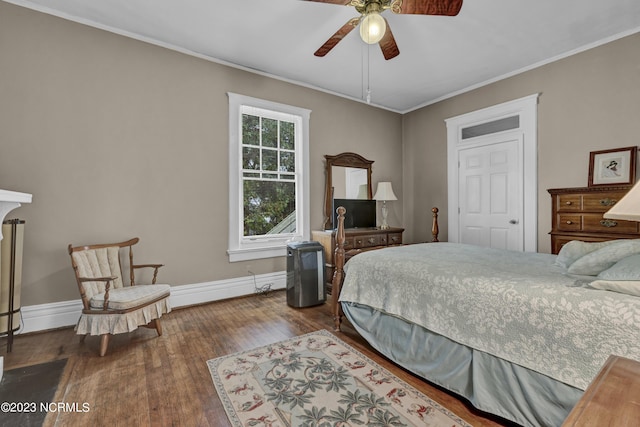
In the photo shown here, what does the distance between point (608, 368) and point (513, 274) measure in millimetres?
1016

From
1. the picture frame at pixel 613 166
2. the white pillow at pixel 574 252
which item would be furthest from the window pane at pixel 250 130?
the picture frame at pixel 613 166

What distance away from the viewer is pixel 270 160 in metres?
4.12

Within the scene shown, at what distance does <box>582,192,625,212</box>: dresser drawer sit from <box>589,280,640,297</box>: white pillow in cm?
215

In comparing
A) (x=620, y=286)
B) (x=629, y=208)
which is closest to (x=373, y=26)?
(x=629, y=208)

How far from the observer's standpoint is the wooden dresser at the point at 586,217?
9.45 feet

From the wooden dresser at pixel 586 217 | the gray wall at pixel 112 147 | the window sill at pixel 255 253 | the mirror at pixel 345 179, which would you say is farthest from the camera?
the mirror at pixel 345 179

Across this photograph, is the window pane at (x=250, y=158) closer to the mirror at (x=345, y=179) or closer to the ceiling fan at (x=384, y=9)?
Result: the mirror at (x=345, y=179)

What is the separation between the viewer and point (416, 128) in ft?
17.7

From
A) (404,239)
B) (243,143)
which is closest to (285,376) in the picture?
(243,143)

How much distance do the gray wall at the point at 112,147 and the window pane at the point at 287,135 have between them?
423 mm

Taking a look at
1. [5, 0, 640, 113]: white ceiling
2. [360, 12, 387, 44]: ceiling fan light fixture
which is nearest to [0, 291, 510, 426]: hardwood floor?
[360, 12, 387, 44]: ceiling fan light fixture

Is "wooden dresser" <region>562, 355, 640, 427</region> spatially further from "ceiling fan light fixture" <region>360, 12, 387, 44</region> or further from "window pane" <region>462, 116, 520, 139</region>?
"window pane" <region>462, 116, 520, 139</region>

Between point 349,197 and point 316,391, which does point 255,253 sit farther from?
point 316,391

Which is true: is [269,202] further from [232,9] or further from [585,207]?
[585,207]
